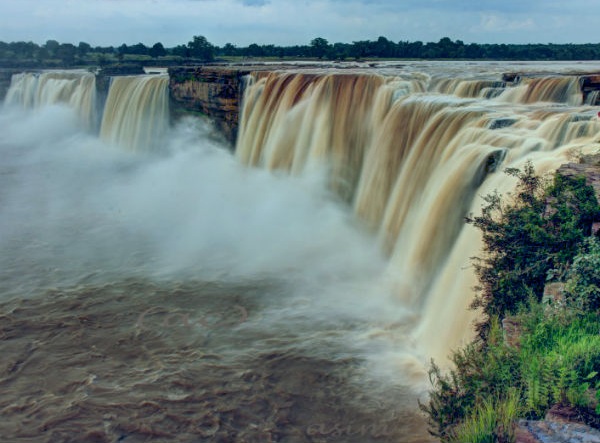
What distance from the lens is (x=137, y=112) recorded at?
102 ft

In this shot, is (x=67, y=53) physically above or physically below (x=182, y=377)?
above

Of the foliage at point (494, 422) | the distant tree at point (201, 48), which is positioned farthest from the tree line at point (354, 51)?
the foliage at point (494, 422)

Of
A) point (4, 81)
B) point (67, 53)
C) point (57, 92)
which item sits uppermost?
point (67, 53)

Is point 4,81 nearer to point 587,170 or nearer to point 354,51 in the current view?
point 354,51

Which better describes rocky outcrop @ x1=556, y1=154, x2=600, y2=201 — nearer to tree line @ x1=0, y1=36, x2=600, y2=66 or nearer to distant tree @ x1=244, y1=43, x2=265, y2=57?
tree line @ x1=0, y1=36, x2=600, y2=66

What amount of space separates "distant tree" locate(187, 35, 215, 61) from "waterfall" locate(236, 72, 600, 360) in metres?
46.6

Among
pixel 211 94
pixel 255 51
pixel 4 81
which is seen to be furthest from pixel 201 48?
pixel 211 94

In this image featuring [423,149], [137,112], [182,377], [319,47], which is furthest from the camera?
[319,47]

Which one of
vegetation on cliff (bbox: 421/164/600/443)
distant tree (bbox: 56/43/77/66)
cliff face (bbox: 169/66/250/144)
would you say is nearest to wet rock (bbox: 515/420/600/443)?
vegetation on cliff (bbox: 421/164/600/443)

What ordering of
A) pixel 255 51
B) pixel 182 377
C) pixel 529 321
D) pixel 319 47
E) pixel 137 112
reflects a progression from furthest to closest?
pixel 255 51 → pixel 319 47 → pixel 137 112 → pixel 182 377 → pixel 529 321

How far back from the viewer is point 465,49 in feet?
157

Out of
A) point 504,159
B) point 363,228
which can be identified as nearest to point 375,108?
point 363,228

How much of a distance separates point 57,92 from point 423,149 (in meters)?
32.7

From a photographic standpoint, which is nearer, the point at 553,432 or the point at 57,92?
the point at 553,432
